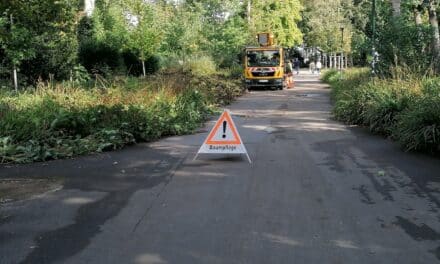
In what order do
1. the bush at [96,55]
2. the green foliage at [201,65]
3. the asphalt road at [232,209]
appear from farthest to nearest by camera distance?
the green foliage at [201,65] → the bush at [96,55] → the asphalt road at [232,209]

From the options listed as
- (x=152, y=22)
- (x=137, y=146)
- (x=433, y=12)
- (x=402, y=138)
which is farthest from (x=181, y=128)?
(x=152, y=22)

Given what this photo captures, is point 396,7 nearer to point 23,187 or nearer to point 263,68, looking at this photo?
point 263,68

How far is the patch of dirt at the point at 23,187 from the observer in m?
7.15

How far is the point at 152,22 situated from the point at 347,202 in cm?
2376

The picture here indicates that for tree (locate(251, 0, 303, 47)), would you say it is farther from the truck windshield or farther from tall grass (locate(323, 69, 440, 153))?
tall grass (locate(323, 69, 440, 153))

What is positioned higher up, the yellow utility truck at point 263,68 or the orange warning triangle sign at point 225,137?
the yellow utility truck at point 263,68

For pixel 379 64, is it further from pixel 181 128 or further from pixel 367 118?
pixel 181 128

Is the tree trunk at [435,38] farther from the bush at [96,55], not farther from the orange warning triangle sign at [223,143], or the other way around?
the bush at [96,55]

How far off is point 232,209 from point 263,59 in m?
28.2

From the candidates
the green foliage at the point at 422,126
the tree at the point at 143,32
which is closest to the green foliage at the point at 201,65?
the tree at the point at 143,32

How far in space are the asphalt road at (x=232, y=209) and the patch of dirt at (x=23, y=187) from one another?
181 mm

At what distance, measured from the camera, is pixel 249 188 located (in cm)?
750

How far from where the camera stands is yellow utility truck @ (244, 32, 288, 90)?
111ft

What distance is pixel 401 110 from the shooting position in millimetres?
12656
